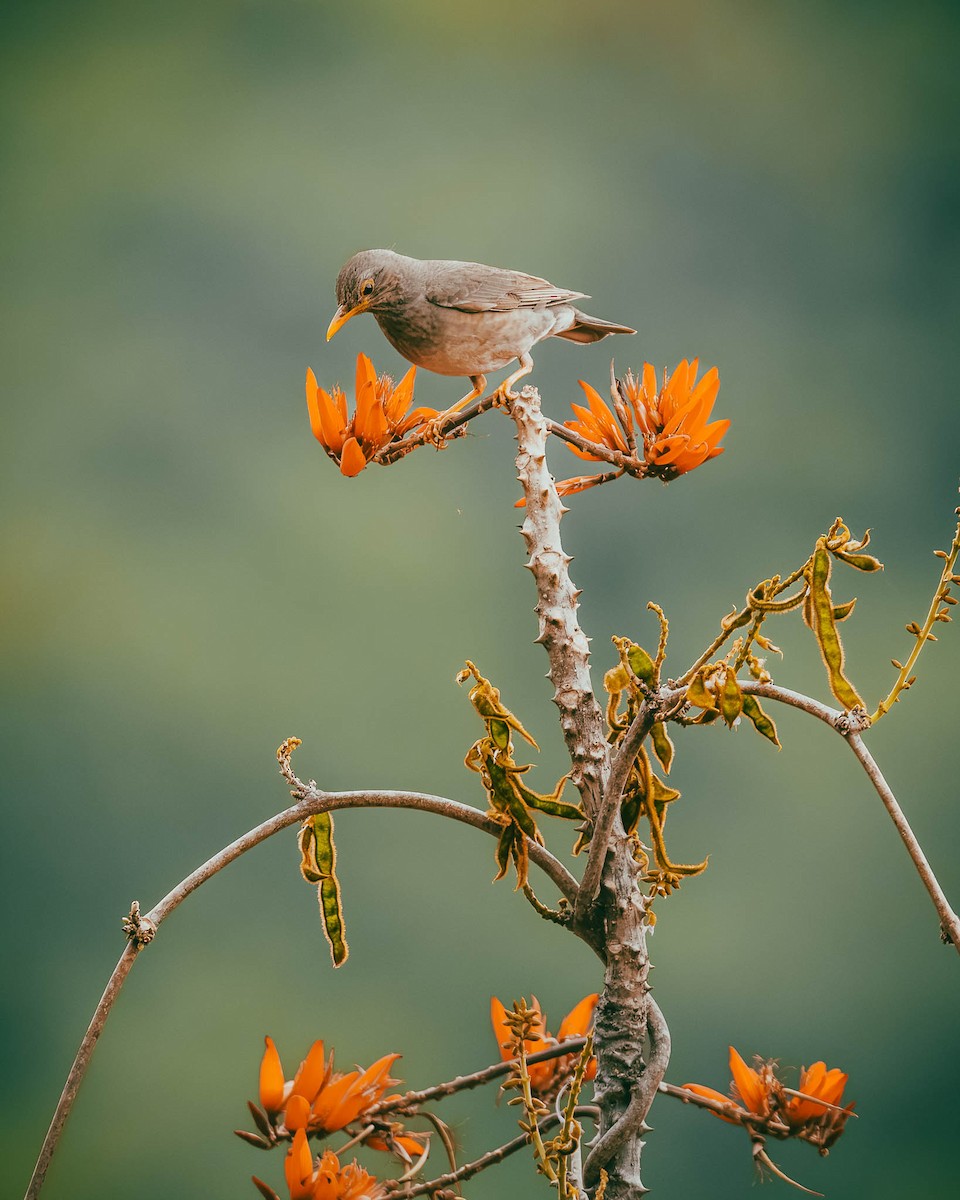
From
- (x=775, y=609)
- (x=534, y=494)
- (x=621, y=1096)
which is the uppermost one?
(x=534, y=494)

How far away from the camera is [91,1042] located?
0.49 m

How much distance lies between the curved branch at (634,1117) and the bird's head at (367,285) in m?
0.47

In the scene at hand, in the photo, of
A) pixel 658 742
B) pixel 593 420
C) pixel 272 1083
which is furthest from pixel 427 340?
pixel 272 1083

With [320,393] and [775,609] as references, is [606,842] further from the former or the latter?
[320,393]

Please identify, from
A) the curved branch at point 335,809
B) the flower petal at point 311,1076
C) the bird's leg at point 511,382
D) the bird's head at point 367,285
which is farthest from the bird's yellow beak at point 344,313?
the flower petal at point 311,1076

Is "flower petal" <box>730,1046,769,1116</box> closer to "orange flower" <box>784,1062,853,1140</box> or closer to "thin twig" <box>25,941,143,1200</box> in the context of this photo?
"orange flower" <box>784,1062,853,1140</box>

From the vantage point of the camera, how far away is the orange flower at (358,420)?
2.07ft

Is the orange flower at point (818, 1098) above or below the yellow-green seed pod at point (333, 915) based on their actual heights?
below

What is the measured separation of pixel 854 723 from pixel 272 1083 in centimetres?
32

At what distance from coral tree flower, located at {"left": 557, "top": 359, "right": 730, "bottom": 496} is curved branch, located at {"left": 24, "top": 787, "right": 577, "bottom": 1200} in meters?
0.22

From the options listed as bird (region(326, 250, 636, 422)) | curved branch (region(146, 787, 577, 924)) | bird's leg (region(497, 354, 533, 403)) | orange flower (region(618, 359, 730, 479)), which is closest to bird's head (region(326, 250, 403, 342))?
bird (region(326, 250, 636, 422))

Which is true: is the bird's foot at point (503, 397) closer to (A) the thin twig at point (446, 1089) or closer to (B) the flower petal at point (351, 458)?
(B) the flower petal at point (351, 458)

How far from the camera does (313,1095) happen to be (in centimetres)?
55

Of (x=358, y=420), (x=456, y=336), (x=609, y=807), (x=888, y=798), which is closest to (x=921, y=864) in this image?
(x=888, y=798)
